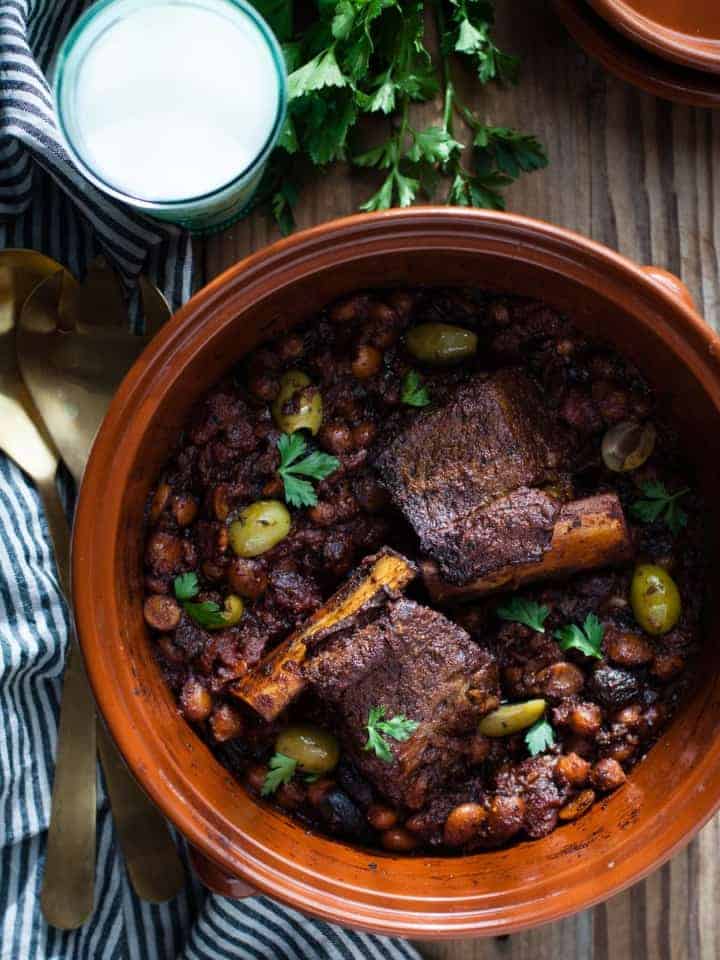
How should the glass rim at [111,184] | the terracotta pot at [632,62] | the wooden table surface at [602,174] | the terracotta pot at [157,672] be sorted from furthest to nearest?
the wooden table surface at [602,174] → the terracotta pot at [632,62] → the glass rim at [111,184] → the terracotta pot at [157,672]

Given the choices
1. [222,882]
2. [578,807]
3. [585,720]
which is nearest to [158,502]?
[222,882]

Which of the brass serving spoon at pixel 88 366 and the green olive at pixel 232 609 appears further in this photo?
the brass serving spoon at pixel 88 366

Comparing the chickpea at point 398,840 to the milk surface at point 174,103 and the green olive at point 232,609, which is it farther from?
the milk surface at point 174,103

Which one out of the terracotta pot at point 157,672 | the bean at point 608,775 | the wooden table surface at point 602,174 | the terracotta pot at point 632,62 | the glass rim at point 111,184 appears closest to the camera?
the terracotta pot at point 157,672

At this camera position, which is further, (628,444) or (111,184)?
(628,444)

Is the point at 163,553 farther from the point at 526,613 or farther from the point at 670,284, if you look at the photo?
the point at 670,284

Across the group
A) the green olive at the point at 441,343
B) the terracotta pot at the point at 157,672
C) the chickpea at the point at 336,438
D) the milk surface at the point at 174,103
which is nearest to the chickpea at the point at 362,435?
the chickpea at the point at 336,438

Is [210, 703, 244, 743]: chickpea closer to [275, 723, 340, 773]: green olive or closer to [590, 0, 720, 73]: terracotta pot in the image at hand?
[275, 723, 340, 773]: green olive

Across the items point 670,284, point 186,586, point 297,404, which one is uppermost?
point 670,284
